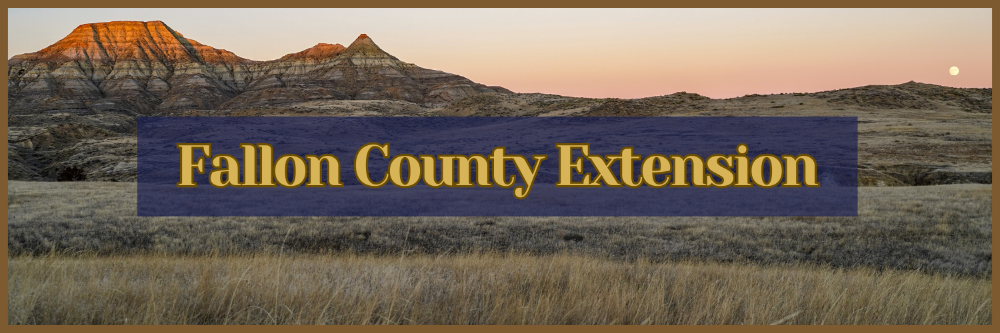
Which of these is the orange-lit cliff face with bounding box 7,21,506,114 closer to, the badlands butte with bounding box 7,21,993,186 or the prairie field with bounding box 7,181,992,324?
the badlands butte with bounding box 7,21,993,186

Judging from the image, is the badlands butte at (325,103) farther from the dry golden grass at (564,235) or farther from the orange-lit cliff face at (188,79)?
the dry golden grass at (564,235)

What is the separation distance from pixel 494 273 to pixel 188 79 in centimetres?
18396

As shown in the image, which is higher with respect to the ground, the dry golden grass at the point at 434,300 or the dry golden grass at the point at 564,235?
the dry golden grass at the point at 434,300

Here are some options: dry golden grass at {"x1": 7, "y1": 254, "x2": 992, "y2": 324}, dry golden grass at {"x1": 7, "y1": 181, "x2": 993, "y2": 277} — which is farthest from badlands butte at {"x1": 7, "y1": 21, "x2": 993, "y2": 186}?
dry golden grass at {"x1": 7, "y1": 254, "x2": 992, "y2": 324}

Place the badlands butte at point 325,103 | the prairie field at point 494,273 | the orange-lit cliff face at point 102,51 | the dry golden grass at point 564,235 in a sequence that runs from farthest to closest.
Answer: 1. the orange-lit cliff face at point 102,51
2. the badlands butte at point 325,103
3. the dry golden grass at point 564,235
4. the prairie field at point 494,273

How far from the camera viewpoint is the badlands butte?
1468 inches

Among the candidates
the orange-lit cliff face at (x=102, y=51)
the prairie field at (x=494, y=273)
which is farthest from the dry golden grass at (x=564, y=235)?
the orange-lit cliff face at (x=102, y=51)

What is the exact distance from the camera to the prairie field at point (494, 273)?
404 cm

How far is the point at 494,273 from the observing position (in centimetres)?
546

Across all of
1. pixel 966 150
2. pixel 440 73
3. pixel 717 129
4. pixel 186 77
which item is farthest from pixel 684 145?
pixel 186 77

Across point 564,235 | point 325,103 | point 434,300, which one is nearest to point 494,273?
point 434,300

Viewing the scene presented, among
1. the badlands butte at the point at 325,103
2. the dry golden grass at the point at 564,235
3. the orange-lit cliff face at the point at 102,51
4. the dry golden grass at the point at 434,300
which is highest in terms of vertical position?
the orange-lit cliff face at the point at 102,51

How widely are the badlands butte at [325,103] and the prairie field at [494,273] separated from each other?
4.43 m

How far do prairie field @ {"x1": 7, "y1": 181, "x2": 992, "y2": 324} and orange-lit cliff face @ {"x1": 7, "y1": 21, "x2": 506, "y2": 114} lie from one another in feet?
410
